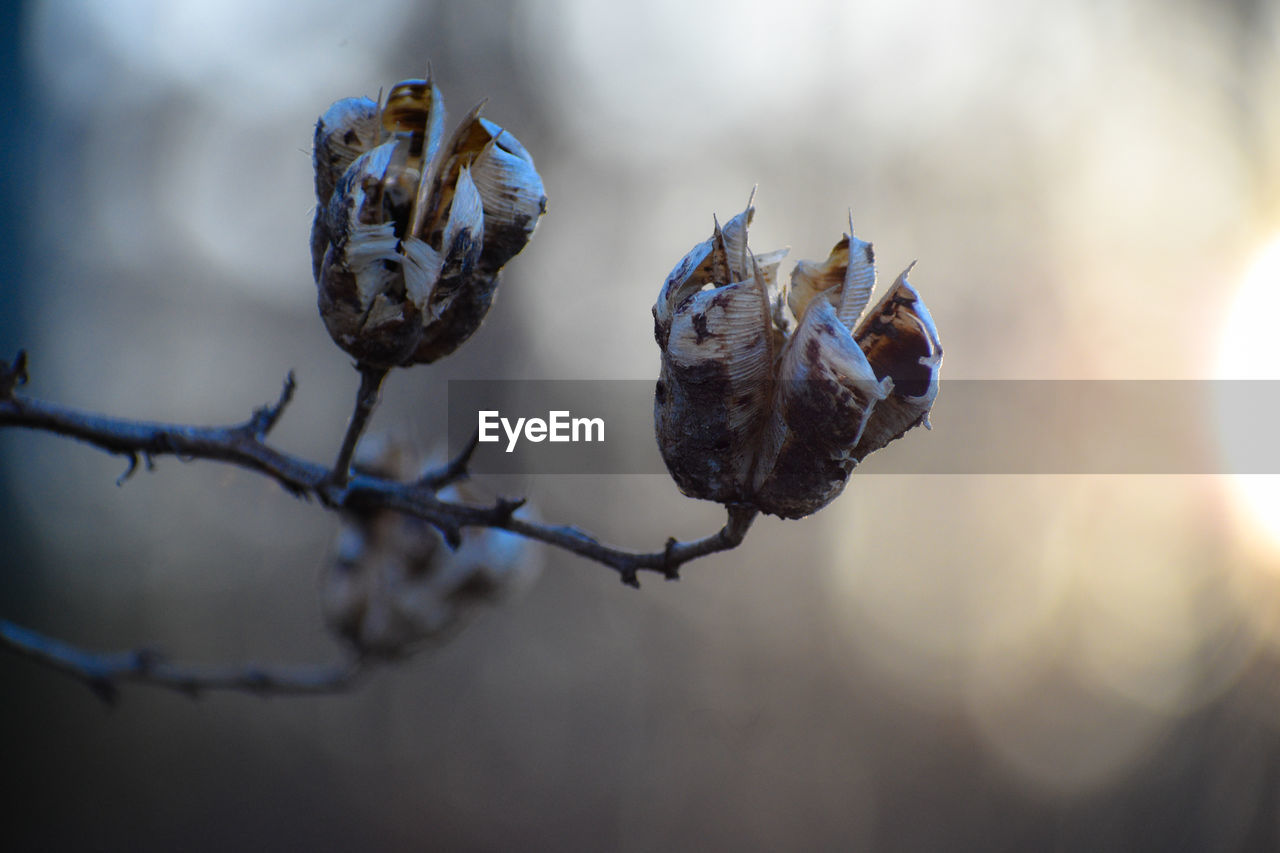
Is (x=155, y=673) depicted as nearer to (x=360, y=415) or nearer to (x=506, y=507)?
(x=360, y=415)

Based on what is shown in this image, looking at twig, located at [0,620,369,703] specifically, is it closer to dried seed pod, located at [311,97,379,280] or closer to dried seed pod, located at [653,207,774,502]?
dried seed pod, located at [311,97,379,280]

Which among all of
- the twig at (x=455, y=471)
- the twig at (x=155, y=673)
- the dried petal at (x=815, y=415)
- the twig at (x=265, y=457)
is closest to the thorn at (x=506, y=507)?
the twig at (x=265, y=457)

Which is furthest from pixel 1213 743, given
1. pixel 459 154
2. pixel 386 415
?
pixel 386 415

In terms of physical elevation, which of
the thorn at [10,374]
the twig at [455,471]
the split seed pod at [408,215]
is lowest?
the twig at [455,471]

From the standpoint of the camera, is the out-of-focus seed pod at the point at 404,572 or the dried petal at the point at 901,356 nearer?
the dried petal at the point at 901,356

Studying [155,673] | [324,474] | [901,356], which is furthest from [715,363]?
[155,673]

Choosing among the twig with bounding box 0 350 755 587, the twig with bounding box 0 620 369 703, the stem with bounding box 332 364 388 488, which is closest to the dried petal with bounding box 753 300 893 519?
the twig with bounding box 0 350 755 587

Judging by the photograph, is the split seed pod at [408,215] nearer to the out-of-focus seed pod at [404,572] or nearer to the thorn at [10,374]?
the thorn at [10,374]
